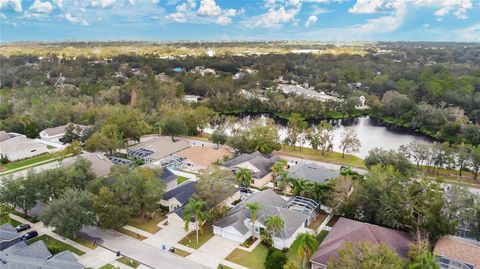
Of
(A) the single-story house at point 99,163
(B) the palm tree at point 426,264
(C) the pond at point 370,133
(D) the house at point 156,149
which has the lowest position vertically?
(C) the pond at point 370,133

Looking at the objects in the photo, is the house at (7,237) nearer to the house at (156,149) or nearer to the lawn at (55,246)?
the lawn at (55,246)

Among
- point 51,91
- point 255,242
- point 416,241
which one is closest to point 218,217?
point 255,242

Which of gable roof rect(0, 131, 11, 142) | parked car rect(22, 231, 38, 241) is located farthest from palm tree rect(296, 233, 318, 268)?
gable roof rect(0, 131, 11, 142)

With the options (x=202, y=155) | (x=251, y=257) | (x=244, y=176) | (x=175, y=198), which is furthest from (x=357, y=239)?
(x=202, y=155)

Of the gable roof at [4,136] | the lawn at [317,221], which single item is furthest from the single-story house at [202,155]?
the gable roof at [4,136]

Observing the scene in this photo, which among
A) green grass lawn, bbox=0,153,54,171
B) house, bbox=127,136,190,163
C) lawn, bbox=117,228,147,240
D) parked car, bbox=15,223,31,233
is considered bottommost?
green grass lawn, bbox=0,153,54,171

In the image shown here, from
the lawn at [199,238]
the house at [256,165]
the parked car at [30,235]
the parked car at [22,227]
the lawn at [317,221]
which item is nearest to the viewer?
the lawn at [199,238]

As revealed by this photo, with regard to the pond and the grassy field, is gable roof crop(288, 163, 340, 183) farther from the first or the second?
the pond
